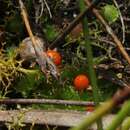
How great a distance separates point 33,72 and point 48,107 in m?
0.16

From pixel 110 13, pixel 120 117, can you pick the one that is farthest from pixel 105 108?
pixel 110 13

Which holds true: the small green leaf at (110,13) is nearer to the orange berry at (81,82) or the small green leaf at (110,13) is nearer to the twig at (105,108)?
the orange berry at (81,82)

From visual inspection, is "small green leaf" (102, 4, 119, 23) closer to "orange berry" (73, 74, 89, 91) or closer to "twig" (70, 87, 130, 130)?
"orange berry" (73, 74, 89, 91)

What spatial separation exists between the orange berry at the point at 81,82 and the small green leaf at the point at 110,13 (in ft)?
0.98

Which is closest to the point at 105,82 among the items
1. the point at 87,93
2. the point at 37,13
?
the point at 87,93

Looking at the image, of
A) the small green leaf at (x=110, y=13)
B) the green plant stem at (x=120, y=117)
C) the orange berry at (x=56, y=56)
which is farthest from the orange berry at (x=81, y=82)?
the green plant stem at (x=120, y=117)

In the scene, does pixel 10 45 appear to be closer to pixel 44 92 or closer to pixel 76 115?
pixel 44 92

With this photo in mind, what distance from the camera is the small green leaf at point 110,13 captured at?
1709 mm

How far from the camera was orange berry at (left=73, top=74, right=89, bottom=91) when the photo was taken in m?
1.50

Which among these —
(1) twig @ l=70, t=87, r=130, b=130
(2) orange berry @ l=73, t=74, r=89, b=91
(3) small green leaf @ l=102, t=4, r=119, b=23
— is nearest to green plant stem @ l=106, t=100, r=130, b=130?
(1) twig @ l=70, t=87, r=130, b=130

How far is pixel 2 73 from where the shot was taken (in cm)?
149

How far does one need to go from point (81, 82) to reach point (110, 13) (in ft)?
1.24

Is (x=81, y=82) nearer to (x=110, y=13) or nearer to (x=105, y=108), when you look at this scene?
(x=110, y=13)

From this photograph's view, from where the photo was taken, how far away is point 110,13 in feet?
5.63
